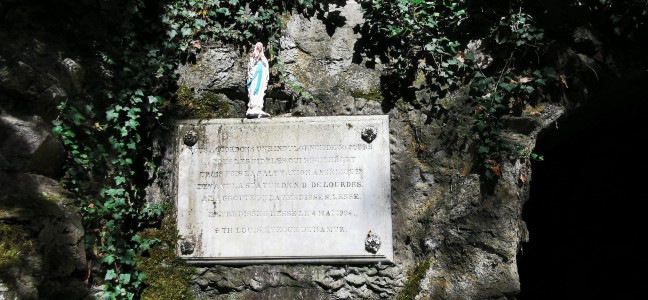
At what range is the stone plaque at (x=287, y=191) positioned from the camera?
3742 mm

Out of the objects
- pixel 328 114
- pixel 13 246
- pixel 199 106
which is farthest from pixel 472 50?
pixel 13 246

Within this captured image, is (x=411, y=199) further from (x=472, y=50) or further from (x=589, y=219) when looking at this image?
(x=589, y=219)

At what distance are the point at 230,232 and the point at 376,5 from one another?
201cm

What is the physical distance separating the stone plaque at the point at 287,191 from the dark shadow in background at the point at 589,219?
2764 mm

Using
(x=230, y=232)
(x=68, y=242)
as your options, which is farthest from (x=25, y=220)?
(x=230, y=232)

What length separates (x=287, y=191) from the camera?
380cm

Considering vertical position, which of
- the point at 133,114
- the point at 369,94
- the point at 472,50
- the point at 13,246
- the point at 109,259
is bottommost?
the point at 109,259

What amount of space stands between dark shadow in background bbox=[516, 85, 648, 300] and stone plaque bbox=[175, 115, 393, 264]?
2.76 meters

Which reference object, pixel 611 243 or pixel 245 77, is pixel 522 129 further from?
pixel 611 243

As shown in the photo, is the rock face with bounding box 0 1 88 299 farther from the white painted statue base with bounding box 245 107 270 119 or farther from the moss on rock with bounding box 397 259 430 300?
the moss on rock with bounding box 397 259 430 300

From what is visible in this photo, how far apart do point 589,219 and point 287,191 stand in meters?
3.90

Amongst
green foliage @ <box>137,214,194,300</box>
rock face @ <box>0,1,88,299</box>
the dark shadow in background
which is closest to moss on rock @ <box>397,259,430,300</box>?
green foliage @ <box>137,214,194,300</box>

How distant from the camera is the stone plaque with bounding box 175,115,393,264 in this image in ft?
12.3

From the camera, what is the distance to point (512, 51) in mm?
3934
